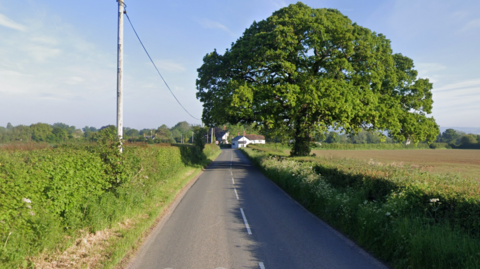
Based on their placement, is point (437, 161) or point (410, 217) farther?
point (437, 161)

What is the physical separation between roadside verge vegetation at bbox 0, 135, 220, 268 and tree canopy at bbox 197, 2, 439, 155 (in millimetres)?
12533

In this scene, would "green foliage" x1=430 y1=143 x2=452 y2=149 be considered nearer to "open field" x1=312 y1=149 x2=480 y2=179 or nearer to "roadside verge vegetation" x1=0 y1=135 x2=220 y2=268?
"open field" x1=312 y1=149 x2=480 y2=179

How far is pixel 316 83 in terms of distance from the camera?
22078 mm

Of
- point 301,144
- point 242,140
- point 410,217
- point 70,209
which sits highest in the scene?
point 242,140

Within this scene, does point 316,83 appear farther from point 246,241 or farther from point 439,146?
point 439,146

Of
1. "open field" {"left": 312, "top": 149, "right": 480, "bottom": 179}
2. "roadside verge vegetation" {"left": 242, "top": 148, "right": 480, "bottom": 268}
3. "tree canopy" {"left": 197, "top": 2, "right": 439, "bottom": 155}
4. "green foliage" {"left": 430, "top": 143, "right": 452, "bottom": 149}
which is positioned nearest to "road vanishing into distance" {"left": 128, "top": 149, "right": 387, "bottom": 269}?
"roadside verge vegetation" {"left": 242, "top": 148, "right": 480, "bottom": 268}

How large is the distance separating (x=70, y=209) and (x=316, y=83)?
61.3 feet

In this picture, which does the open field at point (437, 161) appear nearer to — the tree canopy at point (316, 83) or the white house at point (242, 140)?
the tree canopy at point (316, 83)

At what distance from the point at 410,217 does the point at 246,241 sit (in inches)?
157

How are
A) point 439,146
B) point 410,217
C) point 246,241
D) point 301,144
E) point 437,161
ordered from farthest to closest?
point 439,146 < point 437,161 < point 301,144 < point 246,241 < point 410,217

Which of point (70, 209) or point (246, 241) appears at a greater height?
point (70, 209)

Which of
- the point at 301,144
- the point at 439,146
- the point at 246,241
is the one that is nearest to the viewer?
the point at 246,241

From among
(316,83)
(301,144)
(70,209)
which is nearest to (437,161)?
(301,144)

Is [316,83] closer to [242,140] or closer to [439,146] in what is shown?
[439,146]
